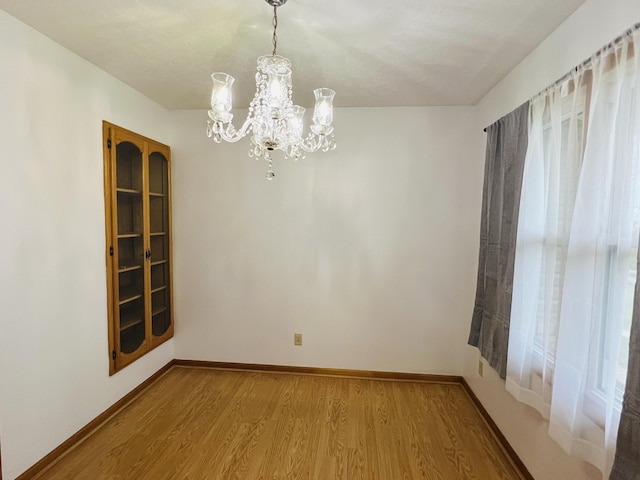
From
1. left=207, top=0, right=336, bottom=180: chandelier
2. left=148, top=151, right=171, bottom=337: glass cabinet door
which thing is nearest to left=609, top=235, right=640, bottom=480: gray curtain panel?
left=207, top=0, right=336, bottom=180: chandelier

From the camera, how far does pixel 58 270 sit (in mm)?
1990

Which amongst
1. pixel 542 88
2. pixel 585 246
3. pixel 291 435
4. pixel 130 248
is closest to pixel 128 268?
pixel 130 248

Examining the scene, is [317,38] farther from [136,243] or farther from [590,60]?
[136,243]

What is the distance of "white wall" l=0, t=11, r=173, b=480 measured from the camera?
170cm

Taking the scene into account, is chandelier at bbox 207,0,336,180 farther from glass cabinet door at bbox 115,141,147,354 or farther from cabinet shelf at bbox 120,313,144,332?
cabinet shelf at bbox 120,313,144,332

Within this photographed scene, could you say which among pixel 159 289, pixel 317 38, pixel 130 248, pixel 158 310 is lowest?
pixel 158 310

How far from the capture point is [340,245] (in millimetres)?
3025

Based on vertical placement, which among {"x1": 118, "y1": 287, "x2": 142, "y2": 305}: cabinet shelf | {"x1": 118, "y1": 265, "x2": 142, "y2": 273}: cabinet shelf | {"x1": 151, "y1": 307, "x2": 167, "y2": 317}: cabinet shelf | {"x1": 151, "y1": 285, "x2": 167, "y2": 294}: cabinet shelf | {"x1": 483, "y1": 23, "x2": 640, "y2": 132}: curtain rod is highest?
{"x1": 483, "y1": 23, "x2": 640, "y2": 132}: curtain rod

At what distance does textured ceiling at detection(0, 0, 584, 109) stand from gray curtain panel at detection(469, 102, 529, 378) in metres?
0.44

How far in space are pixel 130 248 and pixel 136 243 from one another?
7 centimetres

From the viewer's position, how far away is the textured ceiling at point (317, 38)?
157 cm

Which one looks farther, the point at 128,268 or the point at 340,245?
the point at 340,245

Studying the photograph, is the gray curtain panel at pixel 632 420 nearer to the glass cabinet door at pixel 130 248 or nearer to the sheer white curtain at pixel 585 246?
the sheer white curtain at pixel 585 246

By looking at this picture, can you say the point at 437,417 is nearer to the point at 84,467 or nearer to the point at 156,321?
the point at 84,467
